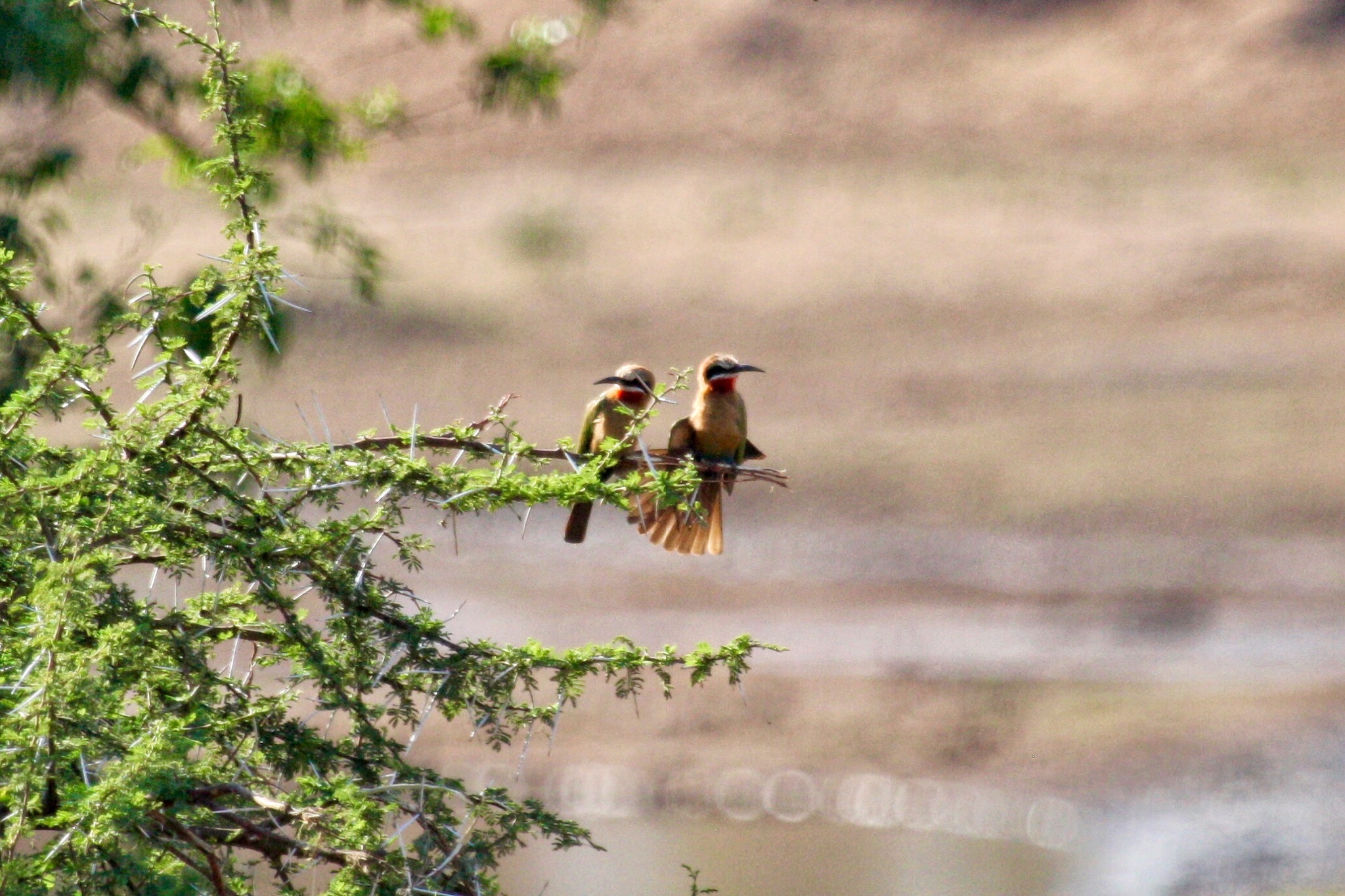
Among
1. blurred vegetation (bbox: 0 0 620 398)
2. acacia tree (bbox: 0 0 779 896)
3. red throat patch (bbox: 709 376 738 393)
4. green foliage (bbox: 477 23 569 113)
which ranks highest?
green foliage (bbox: 477 23 569 113)

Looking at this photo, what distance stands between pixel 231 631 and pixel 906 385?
54.1ft

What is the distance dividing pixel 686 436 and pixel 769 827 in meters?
5.41

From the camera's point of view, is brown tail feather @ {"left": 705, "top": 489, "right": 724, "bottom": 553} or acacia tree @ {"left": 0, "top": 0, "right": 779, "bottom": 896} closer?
acacia tree @ {"left": 0, "top": 0, "right": 779, "bottom": 896}

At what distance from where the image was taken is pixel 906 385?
19859 mm

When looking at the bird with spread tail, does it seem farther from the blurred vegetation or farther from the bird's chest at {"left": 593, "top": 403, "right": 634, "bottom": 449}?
the blurred vegetation

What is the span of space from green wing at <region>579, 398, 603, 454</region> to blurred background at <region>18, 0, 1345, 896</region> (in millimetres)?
1400

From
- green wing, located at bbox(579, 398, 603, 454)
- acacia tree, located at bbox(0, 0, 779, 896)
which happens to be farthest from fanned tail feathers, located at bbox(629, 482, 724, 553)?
acacia tree, located at bbox(0, 0, 779, 896)

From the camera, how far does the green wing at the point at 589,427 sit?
25.6 feet

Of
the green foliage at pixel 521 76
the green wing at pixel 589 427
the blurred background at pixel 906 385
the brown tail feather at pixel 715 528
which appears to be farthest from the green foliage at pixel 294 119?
the brown tail feather at pixel 715 528

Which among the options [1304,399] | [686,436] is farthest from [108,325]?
[1304,399]

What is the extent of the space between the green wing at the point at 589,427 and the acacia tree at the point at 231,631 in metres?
3.78

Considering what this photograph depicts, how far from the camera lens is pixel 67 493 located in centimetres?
332

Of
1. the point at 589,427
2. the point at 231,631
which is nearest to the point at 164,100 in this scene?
the point at 589,427

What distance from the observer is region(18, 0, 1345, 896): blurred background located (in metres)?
12.5
